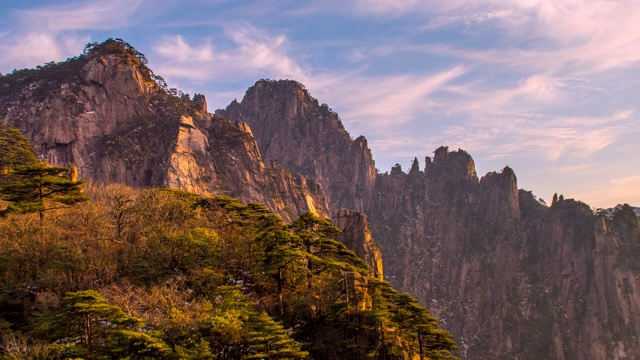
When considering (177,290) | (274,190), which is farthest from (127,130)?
(177,290)

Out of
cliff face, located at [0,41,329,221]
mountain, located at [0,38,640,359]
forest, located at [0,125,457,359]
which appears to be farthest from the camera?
mountain, located at [0,38,640,359]

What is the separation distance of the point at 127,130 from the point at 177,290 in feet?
323

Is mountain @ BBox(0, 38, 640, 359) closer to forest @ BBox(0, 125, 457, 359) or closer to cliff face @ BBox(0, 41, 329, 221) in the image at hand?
cliff face @ BBox(0, 41, 329, 221)

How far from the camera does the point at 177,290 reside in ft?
119

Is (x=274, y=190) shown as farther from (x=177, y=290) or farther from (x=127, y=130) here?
(x=177, y=290)

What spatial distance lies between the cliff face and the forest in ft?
209

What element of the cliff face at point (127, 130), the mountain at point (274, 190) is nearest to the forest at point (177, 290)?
the mountain at point (274, 190)

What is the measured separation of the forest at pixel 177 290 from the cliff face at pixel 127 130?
6375 centimetres

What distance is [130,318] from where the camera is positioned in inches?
1003

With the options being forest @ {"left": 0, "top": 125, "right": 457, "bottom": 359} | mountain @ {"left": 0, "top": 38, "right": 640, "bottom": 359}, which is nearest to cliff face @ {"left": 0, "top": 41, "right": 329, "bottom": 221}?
mountain @ {"left": 0, "top": 38, "right": 640, "bottom": 359}

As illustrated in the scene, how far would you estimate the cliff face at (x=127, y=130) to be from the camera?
112m

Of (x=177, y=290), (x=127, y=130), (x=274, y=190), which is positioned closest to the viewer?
(x=177, y=290)

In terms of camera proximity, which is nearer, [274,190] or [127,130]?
[127,130]

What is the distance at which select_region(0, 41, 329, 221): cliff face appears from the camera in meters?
112
